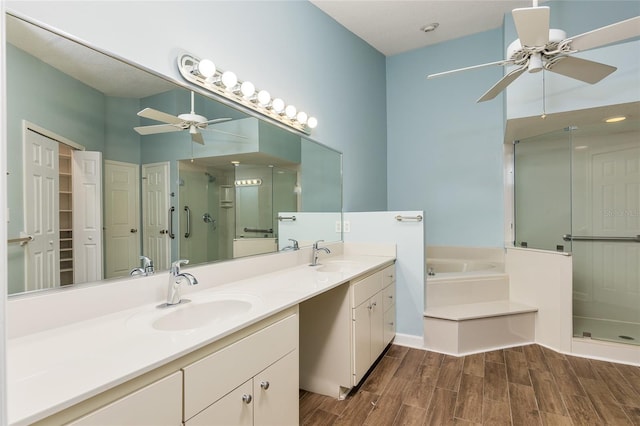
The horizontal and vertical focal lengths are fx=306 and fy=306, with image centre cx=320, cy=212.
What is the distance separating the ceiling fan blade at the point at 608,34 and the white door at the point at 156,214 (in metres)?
2.26

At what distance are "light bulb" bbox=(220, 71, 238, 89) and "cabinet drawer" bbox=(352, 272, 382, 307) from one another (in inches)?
53.4

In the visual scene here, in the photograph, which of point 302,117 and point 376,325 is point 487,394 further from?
point 302,117

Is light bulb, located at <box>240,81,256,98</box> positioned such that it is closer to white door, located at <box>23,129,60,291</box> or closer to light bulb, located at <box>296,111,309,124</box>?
light bulb, located at <box>296,111,309,124</box>

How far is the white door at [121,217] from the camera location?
1188 mm

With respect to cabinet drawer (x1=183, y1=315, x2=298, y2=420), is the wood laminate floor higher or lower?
lower

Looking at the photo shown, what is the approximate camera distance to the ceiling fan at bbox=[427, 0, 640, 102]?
157cm

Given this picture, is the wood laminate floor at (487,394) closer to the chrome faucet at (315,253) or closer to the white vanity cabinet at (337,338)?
the white vanity cabinet at (337,338)

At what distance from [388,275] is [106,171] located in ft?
6.55

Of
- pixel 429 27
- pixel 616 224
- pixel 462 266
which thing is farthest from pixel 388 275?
pixel 429 27

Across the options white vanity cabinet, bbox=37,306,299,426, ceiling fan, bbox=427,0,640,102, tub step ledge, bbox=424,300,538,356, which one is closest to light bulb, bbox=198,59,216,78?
white vanity cabinet, bbox=37,306,299,426

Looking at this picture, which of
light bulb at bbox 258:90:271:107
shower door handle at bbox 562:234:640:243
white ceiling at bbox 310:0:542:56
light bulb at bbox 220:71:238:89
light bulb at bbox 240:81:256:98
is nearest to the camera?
light bulb at bbox 220:71:238:89

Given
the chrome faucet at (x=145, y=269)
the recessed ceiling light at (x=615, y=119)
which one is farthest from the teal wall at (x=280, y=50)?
the recessed ceiling light at (x=615, y=119)

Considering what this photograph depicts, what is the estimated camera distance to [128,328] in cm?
98

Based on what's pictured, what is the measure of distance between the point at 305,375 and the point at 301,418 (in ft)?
0.95
